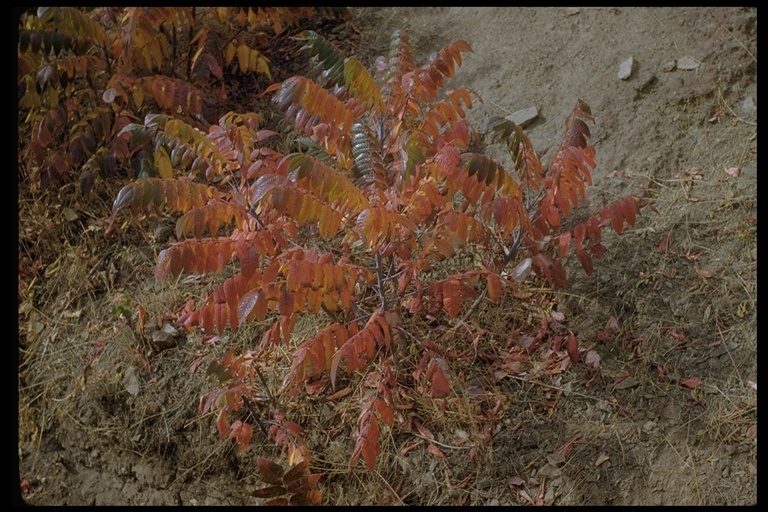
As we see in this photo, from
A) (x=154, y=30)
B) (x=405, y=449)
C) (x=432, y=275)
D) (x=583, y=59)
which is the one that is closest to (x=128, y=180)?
(x=154, y=30)

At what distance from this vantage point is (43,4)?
4.45 metres

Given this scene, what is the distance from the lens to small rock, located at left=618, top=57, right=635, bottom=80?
4773mm

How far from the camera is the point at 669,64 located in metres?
4.77

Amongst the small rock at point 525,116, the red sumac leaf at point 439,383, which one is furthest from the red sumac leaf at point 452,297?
the small rock at point 525,116

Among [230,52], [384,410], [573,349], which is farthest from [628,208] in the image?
[230,52]

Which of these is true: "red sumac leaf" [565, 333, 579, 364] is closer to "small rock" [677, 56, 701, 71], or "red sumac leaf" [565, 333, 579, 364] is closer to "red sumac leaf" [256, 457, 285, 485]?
"red sumac leaf" [256, 457, 285, 485]

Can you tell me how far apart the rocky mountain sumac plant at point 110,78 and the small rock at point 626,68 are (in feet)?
7.26

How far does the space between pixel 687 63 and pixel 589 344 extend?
2.16 meters

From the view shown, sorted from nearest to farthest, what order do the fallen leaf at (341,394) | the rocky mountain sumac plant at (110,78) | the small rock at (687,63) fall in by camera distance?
1. the fallen leaf at (341,394)
2. the rocky mountain sumac plant at (110,78)
3. the small rock at (687,63)

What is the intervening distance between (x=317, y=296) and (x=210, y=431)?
1.34m

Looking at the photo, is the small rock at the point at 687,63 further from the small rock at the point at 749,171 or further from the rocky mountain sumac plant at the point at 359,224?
the rocky mountain sumac plant at the point at 359,224

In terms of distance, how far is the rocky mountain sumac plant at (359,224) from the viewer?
119 inches

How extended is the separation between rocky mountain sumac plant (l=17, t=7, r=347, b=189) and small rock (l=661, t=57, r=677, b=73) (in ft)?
8.08

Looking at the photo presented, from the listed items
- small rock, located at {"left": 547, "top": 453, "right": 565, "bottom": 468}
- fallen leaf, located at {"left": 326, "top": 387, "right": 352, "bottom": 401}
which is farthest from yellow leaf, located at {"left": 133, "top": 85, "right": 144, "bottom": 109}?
small rock, located at {"left": 547, "top": 453, "right": 565, "bottom": 468}
